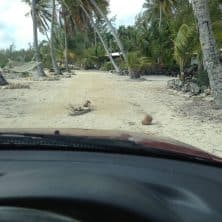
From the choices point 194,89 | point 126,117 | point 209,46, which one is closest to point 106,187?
point 126,117

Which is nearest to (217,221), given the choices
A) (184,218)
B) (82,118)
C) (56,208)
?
(184,218)

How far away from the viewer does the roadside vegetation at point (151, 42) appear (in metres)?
13.4

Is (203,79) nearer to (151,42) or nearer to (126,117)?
(126,117)

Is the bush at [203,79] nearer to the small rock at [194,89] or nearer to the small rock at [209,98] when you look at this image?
the small rock at [194,89]

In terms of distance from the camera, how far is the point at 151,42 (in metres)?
37.0

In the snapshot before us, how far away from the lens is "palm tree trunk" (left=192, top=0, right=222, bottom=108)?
42.8 feet

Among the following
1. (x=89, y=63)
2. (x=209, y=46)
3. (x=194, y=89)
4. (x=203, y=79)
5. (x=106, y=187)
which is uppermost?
(x=106, y=187)

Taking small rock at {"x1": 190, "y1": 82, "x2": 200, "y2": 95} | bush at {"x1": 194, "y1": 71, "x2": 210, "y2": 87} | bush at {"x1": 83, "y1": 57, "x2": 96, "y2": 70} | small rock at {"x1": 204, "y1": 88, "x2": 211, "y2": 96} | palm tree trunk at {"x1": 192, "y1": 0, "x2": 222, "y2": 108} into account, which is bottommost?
bush at {"x1": 83, "y1": 57, "x2": 96, "y2": 70}

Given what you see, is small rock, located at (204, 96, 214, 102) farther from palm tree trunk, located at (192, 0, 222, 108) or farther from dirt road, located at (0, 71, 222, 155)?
palm tree trunk, located at (192, 0, 222, 108)

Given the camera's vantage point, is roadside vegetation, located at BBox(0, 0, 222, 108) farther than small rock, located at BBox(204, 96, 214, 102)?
No

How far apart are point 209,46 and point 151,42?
2393cm

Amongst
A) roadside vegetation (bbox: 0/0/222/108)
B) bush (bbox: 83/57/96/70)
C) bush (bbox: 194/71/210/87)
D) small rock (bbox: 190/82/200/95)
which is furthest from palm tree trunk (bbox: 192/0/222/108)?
bush (bbox: 83/57/96/70)

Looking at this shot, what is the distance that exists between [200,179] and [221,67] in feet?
38.8

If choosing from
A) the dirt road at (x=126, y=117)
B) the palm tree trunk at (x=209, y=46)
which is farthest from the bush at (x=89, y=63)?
the palm tree trunk at (x=209, y=46)
